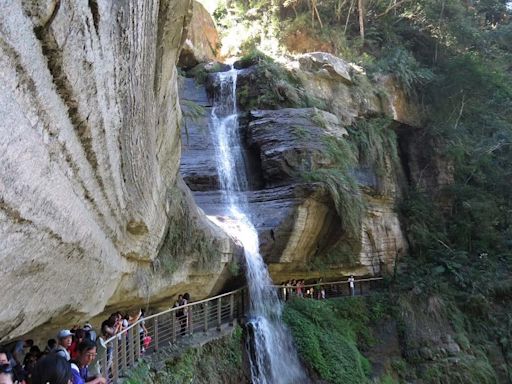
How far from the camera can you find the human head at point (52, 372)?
12.3 feet

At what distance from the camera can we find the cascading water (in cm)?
1265

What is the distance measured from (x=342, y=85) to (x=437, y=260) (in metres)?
9.08

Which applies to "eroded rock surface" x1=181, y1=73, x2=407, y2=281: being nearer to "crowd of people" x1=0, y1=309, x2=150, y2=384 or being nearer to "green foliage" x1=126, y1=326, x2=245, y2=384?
"green foliage" x1=126, y1=326, x2=245, y2=384

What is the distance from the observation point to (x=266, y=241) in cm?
1415

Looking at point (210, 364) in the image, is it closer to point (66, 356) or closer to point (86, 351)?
point (86, 351)

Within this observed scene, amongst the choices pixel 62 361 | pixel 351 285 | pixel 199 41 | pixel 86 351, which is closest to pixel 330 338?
pixel 351 285

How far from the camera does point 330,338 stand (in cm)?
1426

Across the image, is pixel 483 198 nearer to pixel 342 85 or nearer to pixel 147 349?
pixel 342 85

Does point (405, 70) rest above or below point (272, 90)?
above

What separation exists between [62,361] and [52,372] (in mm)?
110

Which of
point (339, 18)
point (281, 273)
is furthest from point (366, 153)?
point (339, 18)

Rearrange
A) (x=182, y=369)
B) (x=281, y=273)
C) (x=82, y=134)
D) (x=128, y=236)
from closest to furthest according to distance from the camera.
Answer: (x=82, y=134)
(x=128, y=236)
(x=182, y=369)
(x=281, y=273)

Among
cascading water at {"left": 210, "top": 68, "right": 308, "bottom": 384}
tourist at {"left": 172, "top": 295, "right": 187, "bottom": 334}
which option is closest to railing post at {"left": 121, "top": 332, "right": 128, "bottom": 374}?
tourist at {"left": 172, "top": 295, "right": 187, "bottom": 334}

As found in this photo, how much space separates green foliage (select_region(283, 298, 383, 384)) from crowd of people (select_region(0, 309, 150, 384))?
263 inches
